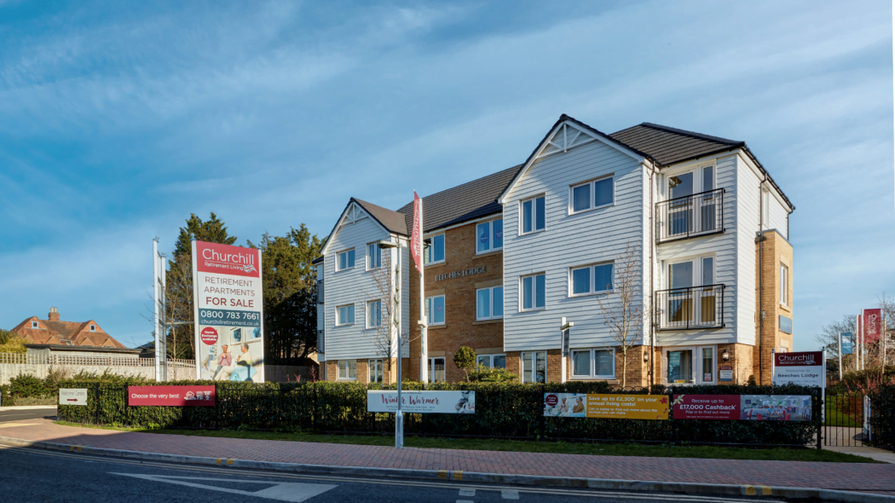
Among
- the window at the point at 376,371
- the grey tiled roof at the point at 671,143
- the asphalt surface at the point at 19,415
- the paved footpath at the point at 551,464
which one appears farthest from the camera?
the window at the point at 376,371

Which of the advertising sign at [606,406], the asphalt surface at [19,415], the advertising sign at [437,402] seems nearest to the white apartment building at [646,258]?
the advertising sign at [606,406]

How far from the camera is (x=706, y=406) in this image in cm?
1359

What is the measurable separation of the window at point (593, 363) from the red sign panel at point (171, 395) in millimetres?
13045

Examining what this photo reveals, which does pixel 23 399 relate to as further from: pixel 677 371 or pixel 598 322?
pixel 677 371

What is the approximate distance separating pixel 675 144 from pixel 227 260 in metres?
18.3

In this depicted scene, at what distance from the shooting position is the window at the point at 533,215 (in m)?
24.3

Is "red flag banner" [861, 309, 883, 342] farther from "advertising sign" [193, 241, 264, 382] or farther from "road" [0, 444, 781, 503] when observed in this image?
"advertising sign" [193, 241, 264, 382]

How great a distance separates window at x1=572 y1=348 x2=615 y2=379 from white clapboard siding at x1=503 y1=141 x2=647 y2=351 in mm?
479

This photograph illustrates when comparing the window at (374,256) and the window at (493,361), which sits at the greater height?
the window at (374,256)

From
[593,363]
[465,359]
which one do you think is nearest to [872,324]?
[593,363]

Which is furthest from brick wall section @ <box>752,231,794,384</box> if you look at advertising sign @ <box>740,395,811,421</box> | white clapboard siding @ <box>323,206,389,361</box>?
white clapboard siding @ <box>323,206,389,361</box>

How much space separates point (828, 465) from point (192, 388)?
17.2 m

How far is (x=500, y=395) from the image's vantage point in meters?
15.1

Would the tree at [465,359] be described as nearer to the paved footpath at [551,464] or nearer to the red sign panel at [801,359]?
the paved footpath at [551,464]
